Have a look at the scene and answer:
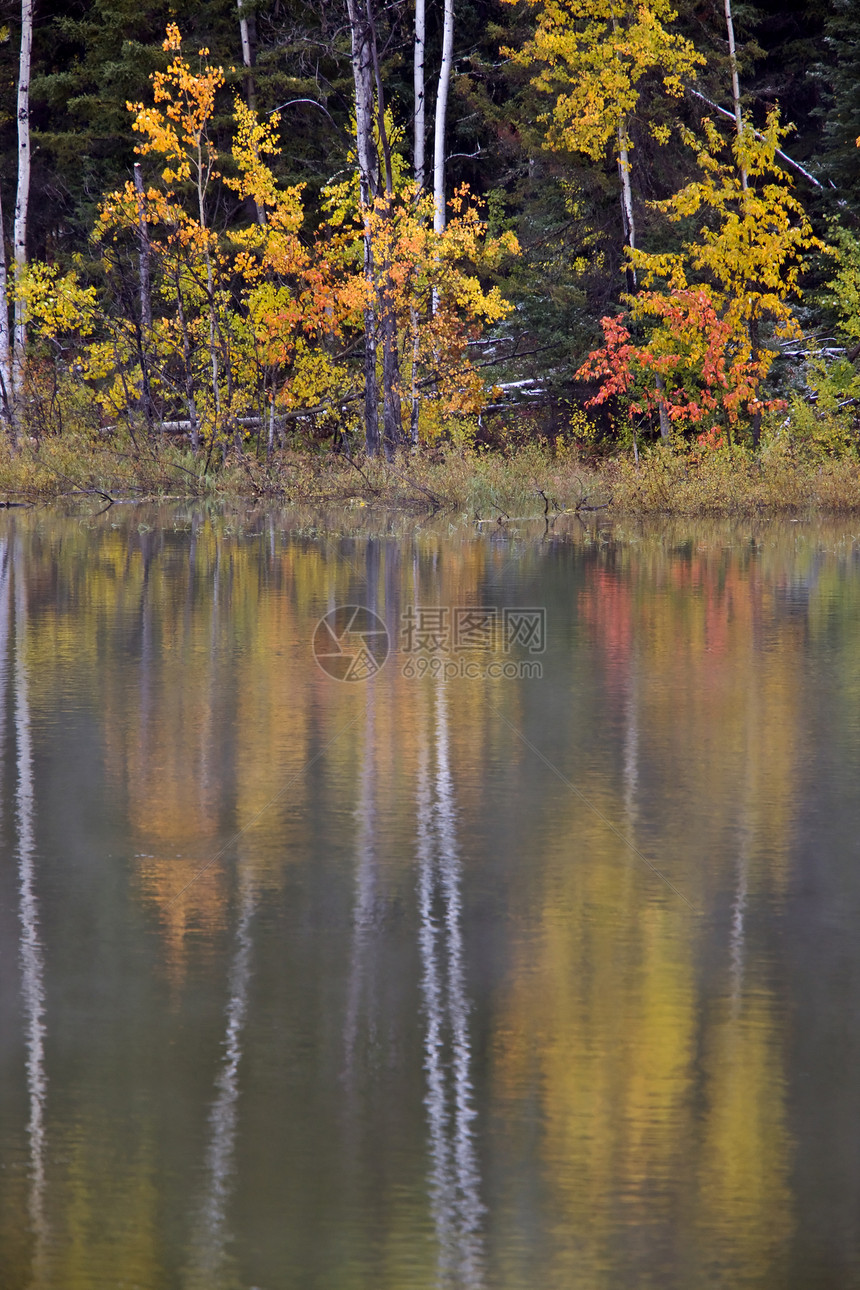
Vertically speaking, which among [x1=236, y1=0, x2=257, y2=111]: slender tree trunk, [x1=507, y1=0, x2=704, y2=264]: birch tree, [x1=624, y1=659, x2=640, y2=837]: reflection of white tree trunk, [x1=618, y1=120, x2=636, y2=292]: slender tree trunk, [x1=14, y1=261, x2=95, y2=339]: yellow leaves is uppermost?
[x1=236, y1=0, x2=257, y2=111]: slender tree trunk

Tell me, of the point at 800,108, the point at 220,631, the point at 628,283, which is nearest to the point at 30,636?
the point at 220,631

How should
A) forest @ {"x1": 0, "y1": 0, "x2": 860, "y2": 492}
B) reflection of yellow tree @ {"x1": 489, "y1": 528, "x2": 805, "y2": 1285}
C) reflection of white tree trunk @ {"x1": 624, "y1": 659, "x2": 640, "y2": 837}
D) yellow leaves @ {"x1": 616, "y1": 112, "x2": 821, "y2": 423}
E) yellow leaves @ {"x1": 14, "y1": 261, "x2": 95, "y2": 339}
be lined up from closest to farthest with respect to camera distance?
reflection of yellow tree @ {"x1": 489, "y1": 528, "x2": 805, "y2": 1285}
reflection of white tree trunk @ {"x1": 624, "y1": 659, "x2": 640, "y2": 837}
yellow leaves @ {"x1": 616, "y1": 112, "x2": 821, "y2": 423}
forest @ {"x1": 0, "y1": 0, "x2": 860, "y2": 492}
yellow leaves @ {"x1": 14, "y1": 261, "x2": 95, "y2": 339}

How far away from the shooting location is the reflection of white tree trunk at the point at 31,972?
3.25 meters

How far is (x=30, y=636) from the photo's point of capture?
37.2ft

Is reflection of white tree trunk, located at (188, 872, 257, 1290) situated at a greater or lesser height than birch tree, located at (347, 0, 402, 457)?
lesser

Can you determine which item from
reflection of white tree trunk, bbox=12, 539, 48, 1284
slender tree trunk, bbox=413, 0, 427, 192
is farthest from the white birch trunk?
reflection of white tree trunk, bbox=12, 539, 48, 1284

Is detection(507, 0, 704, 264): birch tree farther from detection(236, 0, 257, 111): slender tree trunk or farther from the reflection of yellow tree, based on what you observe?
the reflection of yellow tree

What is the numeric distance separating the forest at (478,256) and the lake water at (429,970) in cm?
2137

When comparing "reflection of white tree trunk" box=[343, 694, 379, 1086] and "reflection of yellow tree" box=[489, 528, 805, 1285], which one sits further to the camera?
"reflection of white tree trunk" box=[343, 694, 379, 1086]

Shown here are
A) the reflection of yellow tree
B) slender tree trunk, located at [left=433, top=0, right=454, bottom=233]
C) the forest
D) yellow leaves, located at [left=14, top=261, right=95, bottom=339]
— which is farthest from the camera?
yellow leaves, located at [left=14, top=261, right=95, bottom=339]

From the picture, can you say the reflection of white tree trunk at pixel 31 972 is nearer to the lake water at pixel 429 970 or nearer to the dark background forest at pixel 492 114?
the lake water at pixel 429 970

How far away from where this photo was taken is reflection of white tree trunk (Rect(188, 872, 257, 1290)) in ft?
9.74

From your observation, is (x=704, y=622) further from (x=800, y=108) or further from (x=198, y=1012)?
(x=800, y=108)

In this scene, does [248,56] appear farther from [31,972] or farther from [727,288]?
[31,972]
